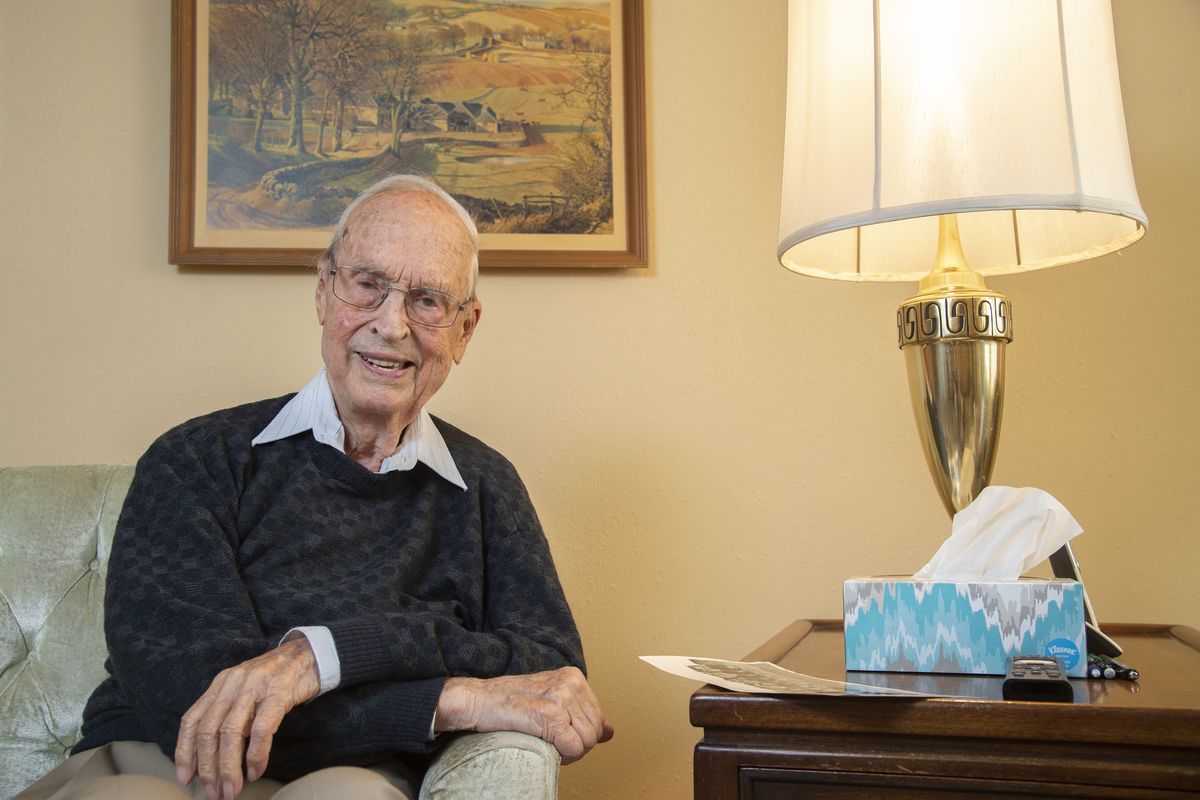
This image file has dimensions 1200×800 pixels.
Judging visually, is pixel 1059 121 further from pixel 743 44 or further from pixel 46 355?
pixel 46 355

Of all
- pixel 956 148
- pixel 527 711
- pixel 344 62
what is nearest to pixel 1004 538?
pixel 956 148

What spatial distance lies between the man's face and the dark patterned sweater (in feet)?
0.29

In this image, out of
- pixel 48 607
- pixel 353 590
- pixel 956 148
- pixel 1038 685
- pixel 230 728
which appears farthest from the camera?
pixel 48 607

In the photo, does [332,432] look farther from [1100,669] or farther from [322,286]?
[1100,669]

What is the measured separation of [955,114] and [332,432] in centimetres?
89

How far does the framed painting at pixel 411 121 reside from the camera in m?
1.74

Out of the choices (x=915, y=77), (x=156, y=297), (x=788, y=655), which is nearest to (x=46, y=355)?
(x=156, y=297)

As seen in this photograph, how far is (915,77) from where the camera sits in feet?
3.77

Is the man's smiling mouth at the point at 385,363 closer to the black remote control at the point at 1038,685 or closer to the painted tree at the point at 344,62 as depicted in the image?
the painted tree at the point at 344,62

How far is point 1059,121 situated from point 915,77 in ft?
0.54

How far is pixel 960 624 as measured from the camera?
1031mm

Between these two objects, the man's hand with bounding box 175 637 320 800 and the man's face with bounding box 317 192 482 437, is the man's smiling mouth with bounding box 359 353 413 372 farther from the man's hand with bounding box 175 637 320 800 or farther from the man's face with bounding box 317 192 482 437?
the man's hand with bounding box 175 637 320 800

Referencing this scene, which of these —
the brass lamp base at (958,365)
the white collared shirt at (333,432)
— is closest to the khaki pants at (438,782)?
the white collared shirt at (333,432)

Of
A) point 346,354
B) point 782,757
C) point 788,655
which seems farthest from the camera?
point 346,354
